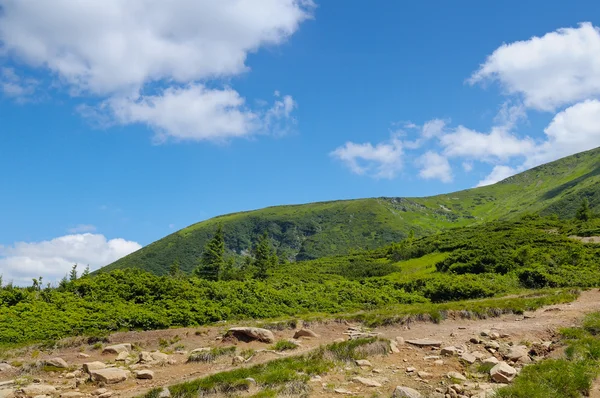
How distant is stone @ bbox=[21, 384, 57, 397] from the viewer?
37.1 feet

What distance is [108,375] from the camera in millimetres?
12422

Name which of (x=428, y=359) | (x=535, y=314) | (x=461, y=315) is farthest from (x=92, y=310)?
(x=535, y=314)

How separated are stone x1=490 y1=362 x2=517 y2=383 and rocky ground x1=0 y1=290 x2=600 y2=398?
0.08 ft

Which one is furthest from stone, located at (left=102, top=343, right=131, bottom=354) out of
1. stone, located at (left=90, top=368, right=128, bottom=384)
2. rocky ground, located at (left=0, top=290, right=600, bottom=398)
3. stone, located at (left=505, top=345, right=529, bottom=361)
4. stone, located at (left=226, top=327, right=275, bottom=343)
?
stone, located at (left=505, top=345, right=529, bottom=361)

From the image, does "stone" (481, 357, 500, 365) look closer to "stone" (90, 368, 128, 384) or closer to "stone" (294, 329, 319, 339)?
"stone" (294, 329, 319, 339)

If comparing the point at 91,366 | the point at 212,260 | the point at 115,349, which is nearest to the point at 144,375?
the point at 91,366

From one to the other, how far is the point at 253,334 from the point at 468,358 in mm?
9424

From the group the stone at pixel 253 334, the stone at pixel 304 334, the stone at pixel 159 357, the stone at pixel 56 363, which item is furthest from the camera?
the stone at pixel 304 334

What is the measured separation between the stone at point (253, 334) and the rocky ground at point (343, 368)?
0.21 feet

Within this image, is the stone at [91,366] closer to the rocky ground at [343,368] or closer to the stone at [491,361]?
the rocky ground at [343,368]

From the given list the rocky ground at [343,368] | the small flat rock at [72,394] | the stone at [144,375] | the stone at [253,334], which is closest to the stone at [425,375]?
the rocky ground at [343,368]

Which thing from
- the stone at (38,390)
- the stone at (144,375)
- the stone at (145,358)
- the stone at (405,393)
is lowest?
the stone at (405,393)

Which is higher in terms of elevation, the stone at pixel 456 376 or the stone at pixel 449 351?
the stone at pixel 449 351

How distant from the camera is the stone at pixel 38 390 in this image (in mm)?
11312
